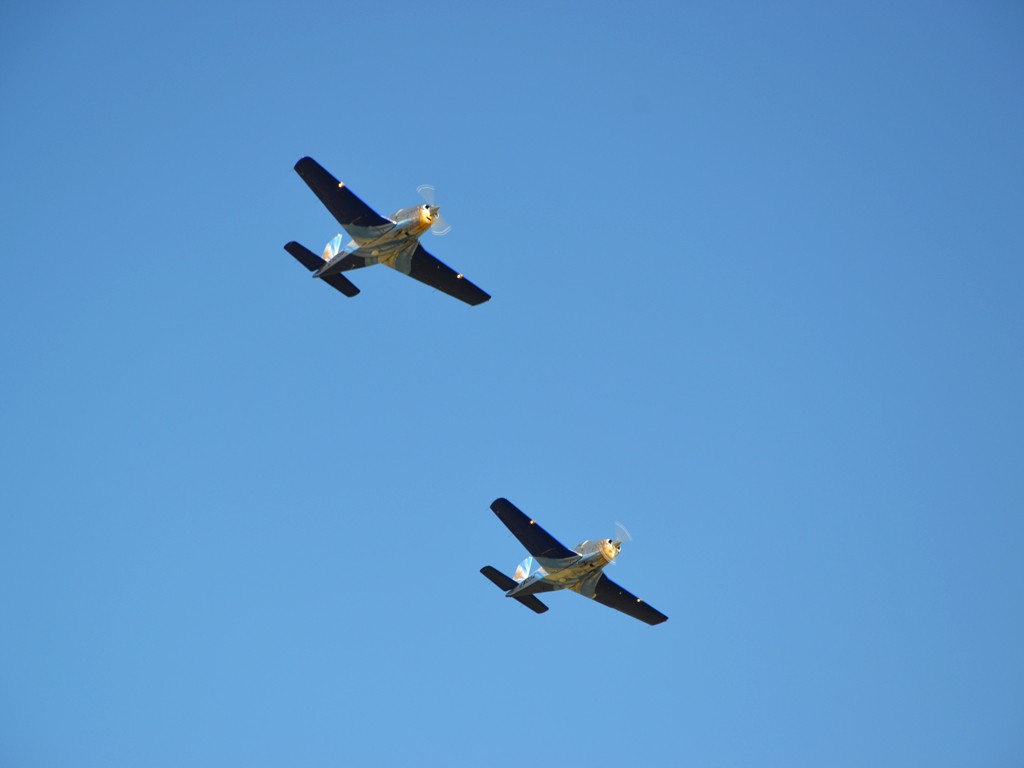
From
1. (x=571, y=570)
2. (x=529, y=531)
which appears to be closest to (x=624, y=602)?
(x=571, y=570)

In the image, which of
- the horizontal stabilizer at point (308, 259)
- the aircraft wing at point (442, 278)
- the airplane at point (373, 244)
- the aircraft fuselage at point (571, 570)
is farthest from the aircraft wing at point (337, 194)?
the aircraft fuselage at point (571, 570)

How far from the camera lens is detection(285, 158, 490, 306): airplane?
5303cm

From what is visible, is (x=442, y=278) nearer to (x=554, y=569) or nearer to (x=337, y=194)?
(x=337, y=194)

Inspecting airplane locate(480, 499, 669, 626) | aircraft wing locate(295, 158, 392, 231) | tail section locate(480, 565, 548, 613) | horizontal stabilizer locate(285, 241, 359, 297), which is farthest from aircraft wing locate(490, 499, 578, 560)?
aircraft wing locate(295, 158, 392, 231)

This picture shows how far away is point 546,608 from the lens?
210 ft

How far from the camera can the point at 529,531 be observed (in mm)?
58938

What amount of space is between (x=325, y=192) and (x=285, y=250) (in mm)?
5152

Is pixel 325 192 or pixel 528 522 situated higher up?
pixel 325 192

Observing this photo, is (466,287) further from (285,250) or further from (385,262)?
(285,250)

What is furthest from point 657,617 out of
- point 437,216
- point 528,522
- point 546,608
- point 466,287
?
point 437,216

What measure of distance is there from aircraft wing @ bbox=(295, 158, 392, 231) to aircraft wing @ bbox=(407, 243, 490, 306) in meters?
3.02

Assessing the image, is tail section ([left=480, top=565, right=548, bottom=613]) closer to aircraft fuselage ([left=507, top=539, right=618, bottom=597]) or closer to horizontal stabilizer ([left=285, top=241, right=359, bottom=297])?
aircraft fuselage ([left=507, top=539, right=618, bottom=597])

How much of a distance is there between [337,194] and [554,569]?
23.1m

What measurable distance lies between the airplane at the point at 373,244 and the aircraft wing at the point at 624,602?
17749mm
